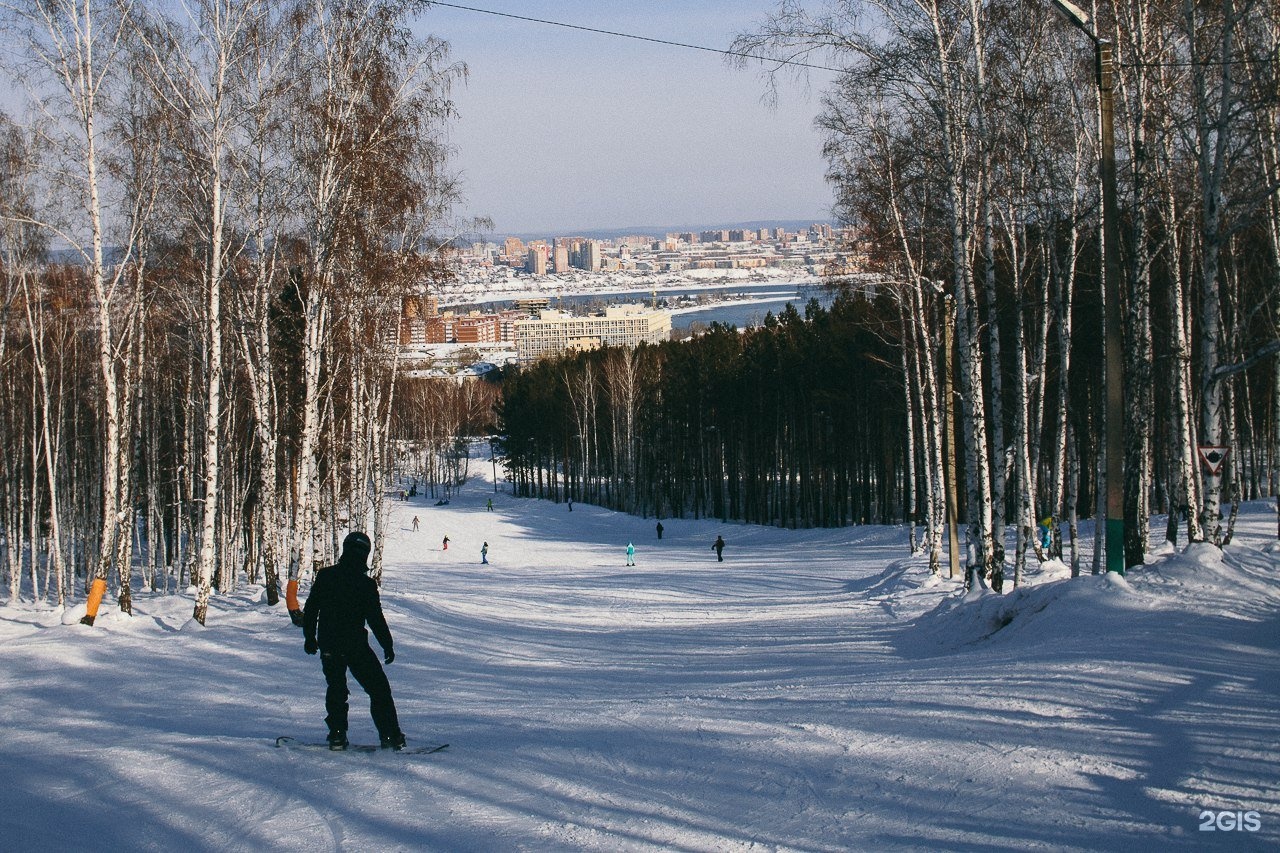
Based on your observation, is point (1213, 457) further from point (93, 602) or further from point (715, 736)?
point (93, 602)

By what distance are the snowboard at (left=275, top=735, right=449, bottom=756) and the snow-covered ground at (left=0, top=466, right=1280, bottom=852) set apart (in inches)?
4.5

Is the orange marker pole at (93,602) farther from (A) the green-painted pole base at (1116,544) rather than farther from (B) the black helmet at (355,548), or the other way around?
(A) the green-painted pole base at (1116,544)

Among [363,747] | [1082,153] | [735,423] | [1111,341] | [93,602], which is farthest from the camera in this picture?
[735,423]

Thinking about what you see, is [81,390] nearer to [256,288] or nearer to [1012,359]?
[256,288]

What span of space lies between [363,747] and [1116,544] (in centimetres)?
794

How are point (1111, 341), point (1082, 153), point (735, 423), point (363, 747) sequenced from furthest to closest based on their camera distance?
point (735, 423) < point (1082, 153) < point (1111, 341) < point (363, 747)

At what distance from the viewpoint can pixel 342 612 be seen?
674cm

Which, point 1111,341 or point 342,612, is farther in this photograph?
point 1111,341

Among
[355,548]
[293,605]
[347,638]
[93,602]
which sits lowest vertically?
[293,605]

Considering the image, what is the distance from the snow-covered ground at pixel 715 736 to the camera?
4934mm

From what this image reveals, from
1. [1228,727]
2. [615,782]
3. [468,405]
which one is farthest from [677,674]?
[468,405]

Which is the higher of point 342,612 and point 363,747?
point 342,612

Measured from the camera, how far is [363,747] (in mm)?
6793

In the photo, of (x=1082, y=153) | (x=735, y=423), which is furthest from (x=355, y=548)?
(x=735, y=423)
